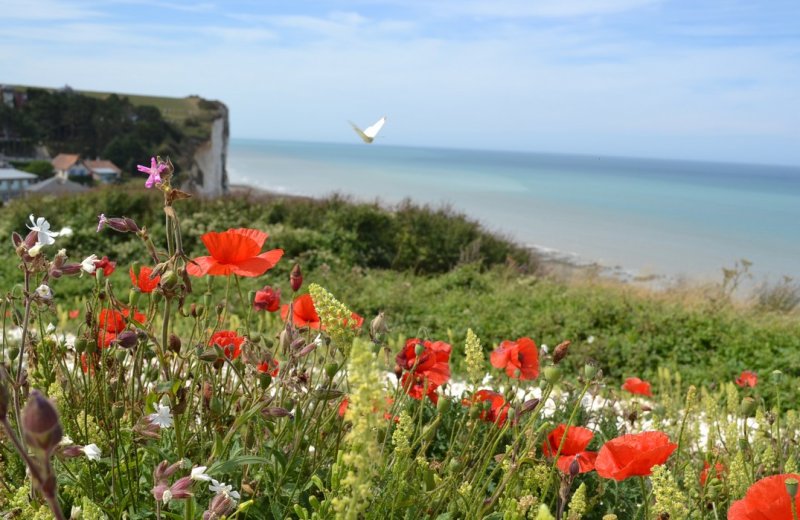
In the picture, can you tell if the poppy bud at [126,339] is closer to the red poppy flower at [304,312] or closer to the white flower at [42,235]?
the white flower at [42,235]

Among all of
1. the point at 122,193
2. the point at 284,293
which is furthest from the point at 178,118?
the point at 284,293

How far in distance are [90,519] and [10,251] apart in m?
10.8

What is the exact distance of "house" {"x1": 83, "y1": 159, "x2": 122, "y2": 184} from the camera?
24.4 metres

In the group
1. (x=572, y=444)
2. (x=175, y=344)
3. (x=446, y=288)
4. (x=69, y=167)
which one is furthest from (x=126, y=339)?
(x=69, y=167)

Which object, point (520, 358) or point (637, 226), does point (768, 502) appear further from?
point (637, 226)

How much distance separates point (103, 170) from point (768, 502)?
2611 cm

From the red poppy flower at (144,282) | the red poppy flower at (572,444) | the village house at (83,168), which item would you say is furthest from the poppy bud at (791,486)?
the village house at (83,168)

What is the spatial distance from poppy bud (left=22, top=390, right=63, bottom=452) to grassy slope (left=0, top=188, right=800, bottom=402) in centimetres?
315

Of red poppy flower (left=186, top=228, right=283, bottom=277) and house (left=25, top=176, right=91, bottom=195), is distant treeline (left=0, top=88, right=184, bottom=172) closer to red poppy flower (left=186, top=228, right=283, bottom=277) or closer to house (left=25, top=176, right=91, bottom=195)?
house (left=25, top=176, right=91, bottom=195)

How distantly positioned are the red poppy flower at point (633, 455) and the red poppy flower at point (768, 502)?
217 mm

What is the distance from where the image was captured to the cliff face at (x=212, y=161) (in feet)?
87.9

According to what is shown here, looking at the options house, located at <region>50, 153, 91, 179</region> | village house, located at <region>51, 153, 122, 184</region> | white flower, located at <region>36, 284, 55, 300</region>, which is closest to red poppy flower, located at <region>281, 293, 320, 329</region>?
white flower, located at <region>36, 284, 55, 300</region>

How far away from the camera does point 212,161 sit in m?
28.0

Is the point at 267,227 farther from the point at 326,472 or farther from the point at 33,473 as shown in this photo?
the point at 33,473
